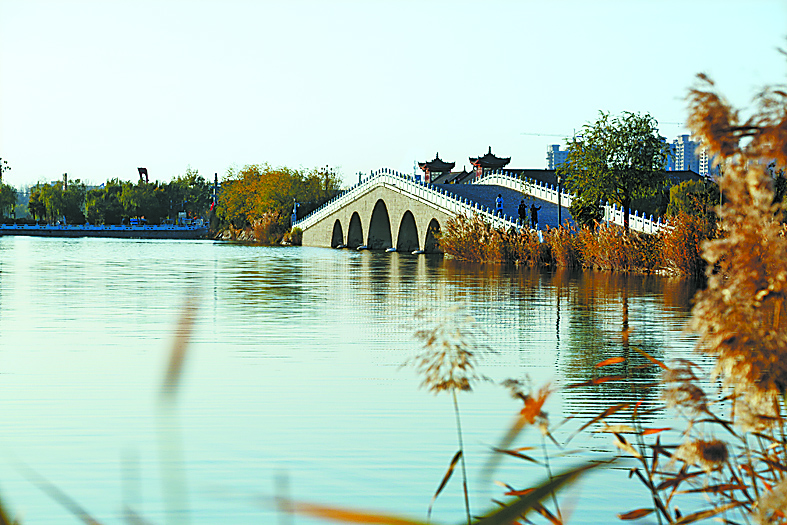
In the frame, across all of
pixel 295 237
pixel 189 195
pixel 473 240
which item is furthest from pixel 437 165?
pixel 473 240

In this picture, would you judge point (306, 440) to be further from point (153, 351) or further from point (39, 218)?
point (39, 218)

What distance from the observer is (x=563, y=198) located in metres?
44.7

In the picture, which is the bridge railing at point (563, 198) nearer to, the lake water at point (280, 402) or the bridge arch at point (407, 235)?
the bridge arch at point (407, 235)

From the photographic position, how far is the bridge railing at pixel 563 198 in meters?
32.3

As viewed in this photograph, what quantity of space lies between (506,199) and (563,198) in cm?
1316

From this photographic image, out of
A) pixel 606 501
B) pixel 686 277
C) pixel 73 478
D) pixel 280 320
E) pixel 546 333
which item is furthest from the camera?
pixel 686 277

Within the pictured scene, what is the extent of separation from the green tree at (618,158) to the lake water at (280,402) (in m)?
15.9

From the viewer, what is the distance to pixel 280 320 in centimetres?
1481

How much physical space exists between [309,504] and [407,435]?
569 cm

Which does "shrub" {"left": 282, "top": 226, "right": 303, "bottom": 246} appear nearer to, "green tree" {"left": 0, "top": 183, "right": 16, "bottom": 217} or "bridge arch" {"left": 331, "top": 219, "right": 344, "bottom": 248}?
"bridge arch" {"left": 331, "top": 219, "right": 344, "bottom": 248}

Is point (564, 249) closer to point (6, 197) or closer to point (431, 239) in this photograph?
point (431, 239)

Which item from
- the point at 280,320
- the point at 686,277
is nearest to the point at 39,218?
the point at 686,277

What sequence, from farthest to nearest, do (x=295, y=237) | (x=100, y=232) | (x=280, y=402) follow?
(x=100, y=232) < (x=295, y=237) < (x=280, y=402)

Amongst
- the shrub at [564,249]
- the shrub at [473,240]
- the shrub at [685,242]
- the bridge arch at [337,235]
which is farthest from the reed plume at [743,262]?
the bridge arch at [337,235]
